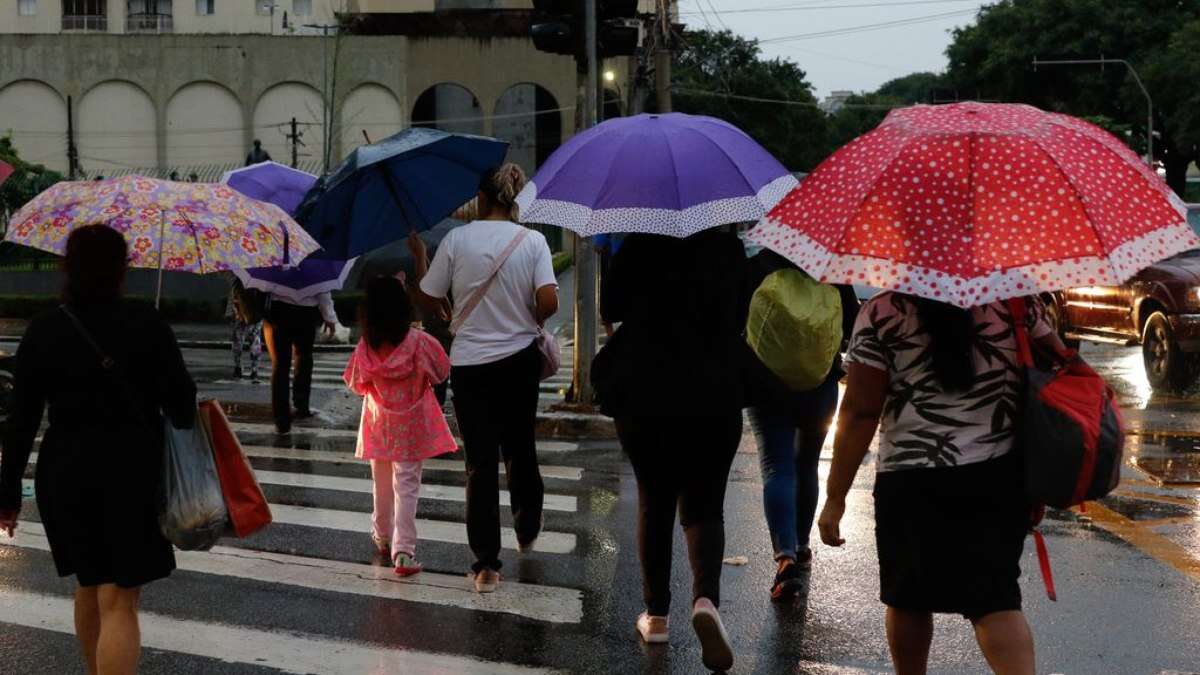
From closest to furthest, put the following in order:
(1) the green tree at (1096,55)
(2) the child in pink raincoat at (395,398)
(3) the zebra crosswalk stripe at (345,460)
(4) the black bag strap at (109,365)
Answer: (4) the black bag strap at (109,365)
(2) the child in pink raincoat at (395,398)
(3) the zebra crosswalk stripe at (345,460)
(1) the green tree at (1096,55)

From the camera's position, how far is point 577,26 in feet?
38.8

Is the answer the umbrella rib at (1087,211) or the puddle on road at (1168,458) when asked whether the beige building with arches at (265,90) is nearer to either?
the puddle on road at (1168,458)

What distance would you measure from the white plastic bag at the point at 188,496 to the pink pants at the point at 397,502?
2.28 m

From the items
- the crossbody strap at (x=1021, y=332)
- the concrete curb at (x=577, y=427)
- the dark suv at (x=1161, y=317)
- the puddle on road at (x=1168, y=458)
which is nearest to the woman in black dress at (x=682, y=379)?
the crossbody strap at (x=1021, y=332)

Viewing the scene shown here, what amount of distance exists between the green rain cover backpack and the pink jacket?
205 cm

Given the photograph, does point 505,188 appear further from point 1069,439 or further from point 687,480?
point 1069,439

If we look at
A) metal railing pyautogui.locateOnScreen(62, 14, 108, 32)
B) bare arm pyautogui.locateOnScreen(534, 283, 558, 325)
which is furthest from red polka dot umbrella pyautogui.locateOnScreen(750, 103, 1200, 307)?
metal railing pyautogui.locateOnScreen(62, 14, 108, 32)

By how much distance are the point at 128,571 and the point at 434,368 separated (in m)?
2.89

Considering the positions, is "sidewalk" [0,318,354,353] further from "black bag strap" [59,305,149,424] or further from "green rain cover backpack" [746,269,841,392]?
"black bag strap" [59,305,149,424]

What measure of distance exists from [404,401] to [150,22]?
57926mm

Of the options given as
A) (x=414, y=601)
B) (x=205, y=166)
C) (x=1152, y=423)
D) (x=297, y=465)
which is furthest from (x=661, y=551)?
(x=205, y=166)

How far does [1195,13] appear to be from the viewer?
5416cm

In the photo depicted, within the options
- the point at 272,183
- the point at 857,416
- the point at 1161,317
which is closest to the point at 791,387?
the point at 857,416

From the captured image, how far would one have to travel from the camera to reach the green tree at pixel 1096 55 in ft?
170
